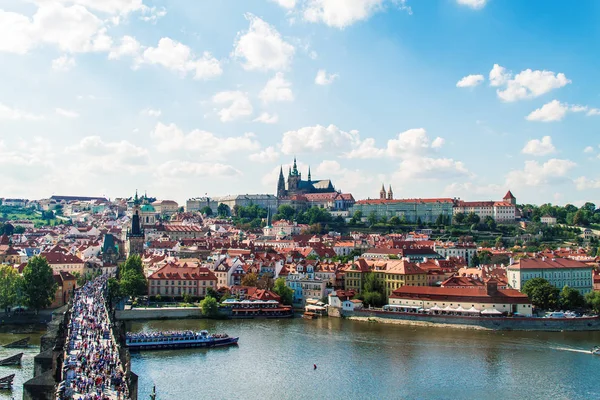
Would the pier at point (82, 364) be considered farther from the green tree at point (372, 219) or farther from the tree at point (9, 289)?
the green tree at point (372, 219)

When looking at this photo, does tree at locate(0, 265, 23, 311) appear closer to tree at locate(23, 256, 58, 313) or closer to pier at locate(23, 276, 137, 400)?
tree at locate(23, 256, 58, 313)

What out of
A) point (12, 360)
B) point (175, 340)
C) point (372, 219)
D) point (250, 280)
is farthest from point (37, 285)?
point (372, 219)

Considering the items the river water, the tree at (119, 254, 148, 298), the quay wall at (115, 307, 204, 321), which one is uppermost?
the tree at (119, 254, 148, 298)

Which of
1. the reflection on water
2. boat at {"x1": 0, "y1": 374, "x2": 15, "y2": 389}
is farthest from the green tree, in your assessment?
boat at {"x1": 0, "y1": 374, "x2": 15, "y2": 389}

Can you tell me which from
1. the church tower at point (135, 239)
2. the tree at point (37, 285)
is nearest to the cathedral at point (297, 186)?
the church tower at point (135, 239)

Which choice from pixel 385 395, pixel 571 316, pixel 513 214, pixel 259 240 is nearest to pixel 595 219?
pixel 513 214

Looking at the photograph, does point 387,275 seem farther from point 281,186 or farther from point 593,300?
point 281,186
